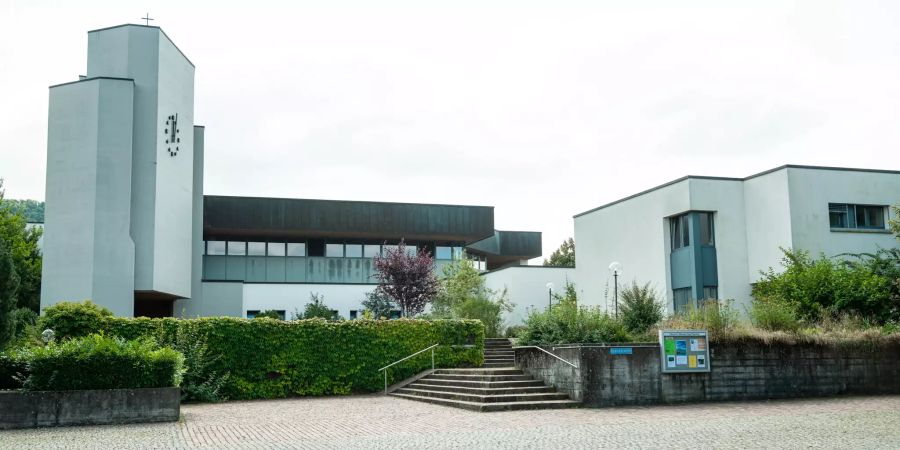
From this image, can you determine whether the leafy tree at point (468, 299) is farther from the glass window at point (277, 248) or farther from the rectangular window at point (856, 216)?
the rectangular window at point (856, 216)

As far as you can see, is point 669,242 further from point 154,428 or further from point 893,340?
point 154,428

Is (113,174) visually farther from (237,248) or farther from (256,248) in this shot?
(256,248)

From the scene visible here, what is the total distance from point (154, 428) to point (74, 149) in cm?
1774

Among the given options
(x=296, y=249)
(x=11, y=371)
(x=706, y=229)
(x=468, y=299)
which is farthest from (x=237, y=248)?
(x=11, y=371)

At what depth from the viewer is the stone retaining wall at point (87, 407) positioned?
1510 cm

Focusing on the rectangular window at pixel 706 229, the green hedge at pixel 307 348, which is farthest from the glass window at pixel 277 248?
the rectangular window at pixel 706 229

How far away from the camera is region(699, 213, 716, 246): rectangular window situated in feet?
96.1

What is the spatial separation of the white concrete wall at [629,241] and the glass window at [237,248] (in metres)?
Result: 16.1

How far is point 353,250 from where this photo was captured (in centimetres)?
4228

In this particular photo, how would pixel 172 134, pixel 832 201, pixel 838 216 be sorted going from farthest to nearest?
pixel 172 134 → pixel 838 216 → pixel 832 201

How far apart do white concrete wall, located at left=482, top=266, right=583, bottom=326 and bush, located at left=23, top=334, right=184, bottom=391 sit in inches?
927

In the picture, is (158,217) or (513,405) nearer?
(513,405)

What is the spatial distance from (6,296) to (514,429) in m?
14.8

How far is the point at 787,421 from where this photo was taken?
1468 cm
